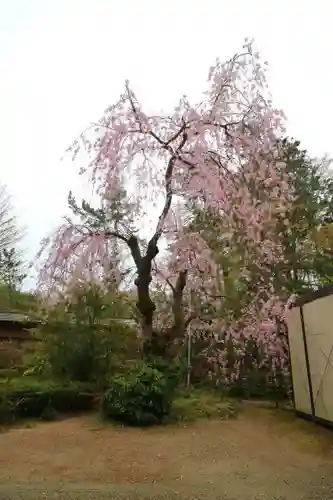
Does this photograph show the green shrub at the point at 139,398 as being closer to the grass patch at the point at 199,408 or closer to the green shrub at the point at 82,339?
the grass patch at the point at 199,408

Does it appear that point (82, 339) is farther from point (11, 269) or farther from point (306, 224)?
point (11, 269)

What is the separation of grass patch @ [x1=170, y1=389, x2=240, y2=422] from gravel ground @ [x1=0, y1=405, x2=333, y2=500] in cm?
31

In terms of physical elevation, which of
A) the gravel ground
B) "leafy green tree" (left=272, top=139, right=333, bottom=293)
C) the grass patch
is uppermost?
"leafy green tree" (left=272, top=139, right=333, bottom=293)

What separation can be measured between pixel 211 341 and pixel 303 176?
5255 mm

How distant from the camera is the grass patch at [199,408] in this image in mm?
6839

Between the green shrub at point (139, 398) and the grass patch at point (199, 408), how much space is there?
0.31 meters

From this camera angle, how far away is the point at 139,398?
630cm

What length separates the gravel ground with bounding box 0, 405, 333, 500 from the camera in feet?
12.1

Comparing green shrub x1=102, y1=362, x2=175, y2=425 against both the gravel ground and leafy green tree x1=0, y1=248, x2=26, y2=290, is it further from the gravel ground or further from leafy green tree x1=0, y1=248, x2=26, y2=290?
leafy green tree x1=0, y1=248, x2=26, y2=290

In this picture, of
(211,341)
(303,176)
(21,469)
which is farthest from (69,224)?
(303,176)

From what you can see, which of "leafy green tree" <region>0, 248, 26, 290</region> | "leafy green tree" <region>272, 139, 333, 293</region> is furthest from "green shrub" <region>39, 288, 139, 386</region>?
"leafy green tree" <region>0, 248, 26, 290</region>

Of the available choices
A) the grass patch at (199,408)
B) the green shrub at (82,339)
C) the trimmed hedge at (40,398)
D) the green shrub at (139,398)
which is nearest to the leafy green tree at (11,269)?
the green shrub at (82,339)

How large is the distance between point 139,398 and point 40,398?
1.52m

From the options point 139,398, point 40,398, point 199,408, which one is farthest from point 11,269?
point 139,398
